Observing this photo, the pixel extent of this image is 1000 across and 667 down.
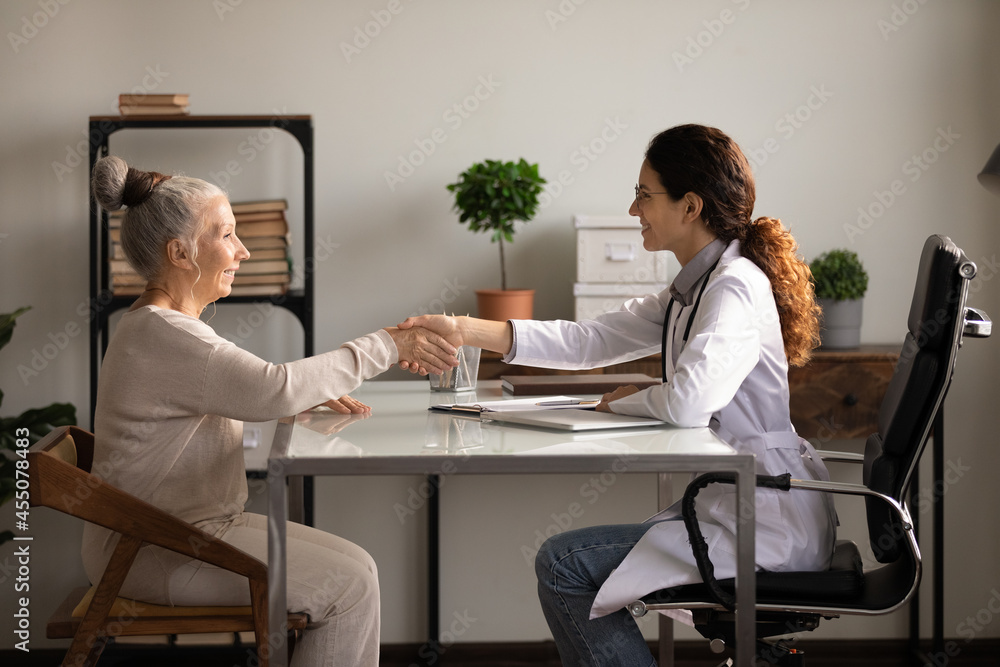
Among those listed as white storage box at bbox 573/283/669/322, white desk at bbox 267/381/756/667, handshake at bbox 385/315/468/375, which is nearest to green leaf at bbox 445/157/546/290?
white storage box at bbox 573/283/669/322

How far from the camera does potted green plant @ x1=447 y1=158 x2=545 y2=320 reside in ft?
8.65

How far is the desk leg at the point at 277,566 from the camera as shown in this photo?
1.35 m

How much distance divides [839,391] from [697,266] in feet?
3.24

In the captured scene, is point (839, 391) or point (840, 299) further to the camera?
point (840, 299)

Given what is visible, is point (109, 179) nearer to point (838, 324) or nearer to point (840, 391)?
point (840, 391)

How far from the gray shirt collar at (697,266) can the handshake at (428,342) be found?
519mm

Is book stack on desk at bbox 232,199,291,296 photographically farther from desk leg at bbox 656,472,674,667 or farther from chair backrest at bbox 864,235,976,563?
chair backrest at bbox 864,235,976,563

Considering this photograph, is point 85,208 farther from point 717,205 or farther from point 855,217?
point 855,217

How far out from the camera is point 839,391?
8.58ft

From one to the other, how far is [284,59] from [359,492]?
55.8 inches

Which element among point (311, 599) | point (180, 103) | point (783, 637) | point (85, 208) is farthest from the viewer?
point (85, 208)

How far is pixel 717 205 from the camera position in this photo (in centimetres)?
185

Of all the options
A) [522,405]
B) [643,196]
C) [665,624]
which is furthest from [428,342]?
[665,624]

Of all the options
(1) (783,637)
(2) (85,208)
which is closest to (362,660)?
(1) (783,637)
